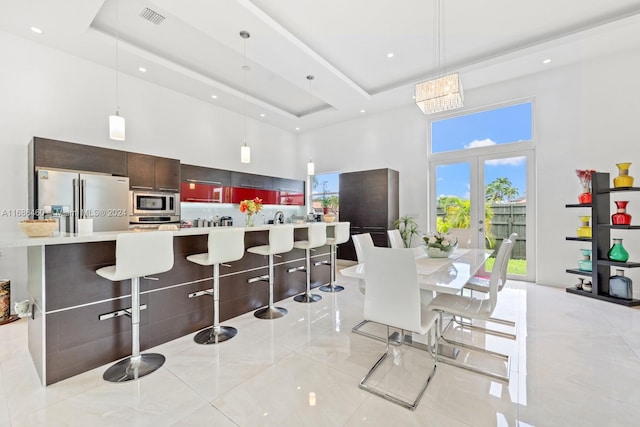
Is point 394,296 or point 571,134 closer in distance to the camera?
point 394,296

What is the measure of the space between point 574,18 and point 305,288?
195 inches

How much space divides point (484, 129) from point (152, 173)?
19.0ft

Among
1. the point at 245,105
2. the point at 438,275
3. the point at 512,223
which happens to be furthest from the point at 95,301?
the point at 512,223

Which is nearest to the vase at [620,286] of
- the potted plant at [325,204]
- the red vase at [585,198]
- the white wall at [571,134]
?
the white wall at [571,134]

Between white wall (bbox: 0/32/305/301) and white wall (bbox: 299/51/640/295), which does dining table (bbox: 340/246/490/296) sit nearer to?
white wall (bbox: 299/51/640/295)

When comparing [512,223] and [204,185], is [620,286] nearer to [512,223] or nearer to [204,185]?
[512,223]

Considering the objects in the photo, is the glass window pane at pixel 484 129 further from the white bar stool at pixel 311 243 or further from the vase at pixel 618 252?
the white bar stool at pixel 311 243

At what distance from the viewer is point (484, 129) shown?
5.05 m

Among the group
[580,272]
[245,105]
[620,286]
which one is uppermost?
[245,105]

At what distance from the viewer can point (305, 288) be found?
421 centimetres

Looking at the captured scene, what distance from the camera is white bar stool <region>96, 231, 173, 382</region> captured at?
2.01 m

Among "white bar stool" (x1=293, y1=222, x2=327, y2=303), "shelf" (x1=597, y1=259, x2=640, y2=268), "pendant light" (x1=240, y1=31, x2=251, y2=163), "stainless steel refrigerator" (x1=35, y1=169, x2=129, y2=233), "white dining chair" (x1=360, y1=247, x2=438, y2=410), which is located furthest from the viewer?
"white bar stool" (x1=293, y1=222, x2=327, y2=303)

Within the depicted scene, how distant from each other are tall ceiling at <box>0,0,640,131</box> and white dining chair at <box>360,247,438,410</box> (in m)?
2.94

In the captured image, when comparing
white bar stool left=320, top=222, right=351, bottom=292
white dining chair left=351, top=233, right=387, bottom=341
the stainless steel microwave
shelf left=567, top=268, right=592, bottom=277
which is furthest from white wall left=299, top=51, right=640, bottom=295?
the stainless steel microwave
